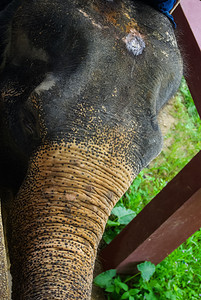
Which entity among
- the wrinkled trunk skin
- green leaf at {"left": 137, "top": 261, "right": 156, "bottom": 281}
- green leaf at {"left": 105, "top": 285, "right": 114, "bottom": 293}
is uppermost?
the wrinkled trunk skin

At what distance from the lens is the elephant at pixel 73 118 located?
1291mm

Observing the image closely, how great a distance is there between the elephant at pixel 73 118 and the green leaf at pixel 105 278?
3.55ft

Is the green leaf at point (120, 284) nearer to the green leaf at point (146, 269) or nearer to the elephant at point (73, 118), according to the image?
the green leaf at point (146, 269)

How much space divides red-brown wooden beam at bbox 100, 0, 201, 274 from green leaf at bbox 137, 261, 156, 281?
0.14ft

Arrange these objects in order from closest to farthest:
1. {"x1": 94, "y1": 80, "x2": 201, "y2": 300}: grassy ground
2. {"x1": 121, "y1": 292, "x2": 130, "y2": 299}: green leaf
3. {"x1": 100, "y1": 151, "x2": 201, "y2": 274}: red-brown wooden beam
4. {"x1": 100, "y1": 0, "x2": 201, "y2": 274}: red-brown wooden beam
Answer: {"x1": 100, "y1": 0, "x2": 201, "y2": 274}: red-brown wooden beam, {"x1": 100, "y1": 151, "x2": 201, "y2": 274}: red-brown wooden beam, {"x1": 121, "y1": 292, "x2": 130, "y2": 299}: green leaf, {"x1": 94, "y1": 80, "x2": 201, "y2": 300}: grassy ground

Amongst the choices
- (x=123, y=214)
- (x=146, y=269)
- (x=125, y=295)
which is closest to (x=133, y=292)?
(x=125, y=295)

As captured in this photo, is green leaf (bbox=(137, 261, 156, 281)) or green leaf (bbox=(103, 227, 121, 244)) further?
green leaf (bbox=(103, 227, 121, 244))

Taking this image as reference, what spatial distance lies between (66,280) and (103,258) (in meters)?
1.70

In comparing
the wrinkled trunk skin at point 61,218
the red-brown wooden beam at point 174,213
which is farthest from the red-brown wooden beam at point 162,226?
the wrinkled trunk skin at point 61,218

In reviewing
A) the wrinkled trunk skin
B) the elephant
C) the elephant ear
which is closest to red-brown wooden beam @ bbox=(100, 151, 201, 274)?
the elephant

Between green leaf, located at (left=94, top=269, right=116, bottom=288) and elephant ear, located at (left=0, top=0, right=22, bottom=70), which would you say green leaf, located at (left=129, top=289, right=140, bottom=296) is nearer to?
green leaf, located at (left=94, top=269, right=116, bottom=288)

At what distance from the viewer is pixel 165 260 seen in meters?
3.01

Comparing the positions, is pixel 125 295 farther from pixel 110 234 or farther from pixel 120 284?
pixel 110 234

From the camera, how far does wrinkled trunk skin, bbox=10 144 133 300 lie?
122 centimetres
